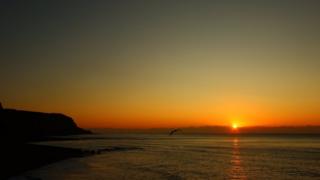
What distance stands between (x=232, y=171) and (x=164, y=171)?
833 cm

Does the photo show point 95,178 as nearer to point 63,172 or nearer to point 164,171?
point 63,172

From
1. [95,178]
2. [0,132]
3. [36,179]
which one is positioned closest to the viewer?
[36,179]

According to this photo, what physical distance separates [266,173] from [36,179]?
84.2 ft

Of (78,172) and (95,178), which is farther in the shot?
(78,172)

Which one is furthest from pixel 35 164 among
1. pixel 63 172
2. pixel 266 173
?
pixel 266 173

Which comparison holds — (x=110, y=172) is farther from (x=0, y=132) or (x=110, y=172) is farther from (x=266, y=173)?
(x=0, y=132)

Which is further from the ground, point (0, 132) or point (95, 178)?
point (0, 132)

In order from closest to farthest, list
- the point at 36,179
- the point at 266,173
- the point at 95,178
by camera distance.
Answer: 1. the point at 36,179
2. the point at 95,178
3. the point at 266,173

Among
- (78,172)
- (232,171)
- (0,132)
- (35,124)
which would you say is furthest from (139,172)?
(35,124)

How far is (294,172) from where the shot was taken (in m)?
47.5

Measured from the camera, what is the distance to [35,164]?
4975 centimetres

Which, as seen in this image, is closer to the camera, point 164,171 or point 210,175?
point 210,175

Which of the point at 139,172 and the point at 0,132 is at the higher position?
the point at 0,132

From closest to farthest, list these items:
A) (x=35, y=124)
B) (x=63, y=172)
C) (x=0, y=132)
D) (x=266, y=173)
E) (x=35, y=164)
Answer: (x=63, y=172)
(x=266, y=173)
(x=35, y=164)
(x=0, y=132)
(x=35, y=124)
